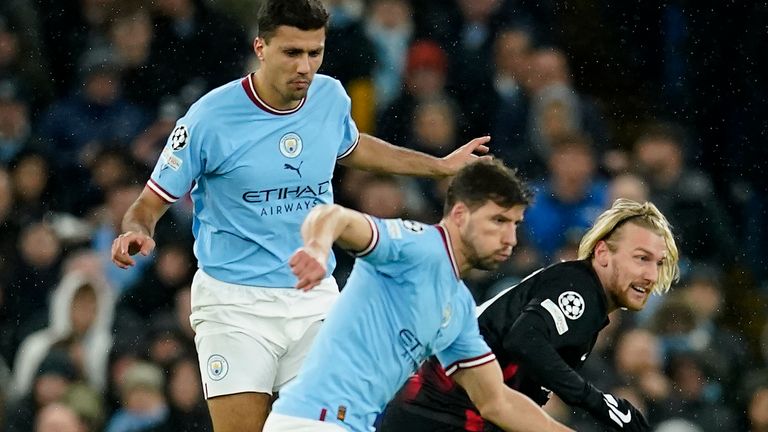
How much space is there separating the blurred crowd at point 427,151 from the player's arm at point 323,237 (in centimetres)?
392

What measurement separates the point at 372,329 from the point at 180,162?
4.16 ft

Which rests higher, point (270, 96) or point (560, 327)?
point (270, 96)

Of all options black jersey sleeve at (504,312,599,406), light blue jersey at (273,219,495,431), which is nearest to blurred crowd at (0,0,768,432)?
black jersey sleeve at (504,312,599,406)

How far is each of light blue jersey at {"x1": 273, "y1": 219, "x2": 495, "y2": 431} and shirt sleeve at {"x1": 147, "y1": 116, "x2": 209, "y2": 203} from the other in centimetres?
108

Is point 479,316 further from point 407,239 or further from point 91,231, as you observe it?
point 91,231

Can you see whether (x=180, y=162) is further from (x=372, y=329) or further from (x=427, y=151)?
(x=427, y=151)

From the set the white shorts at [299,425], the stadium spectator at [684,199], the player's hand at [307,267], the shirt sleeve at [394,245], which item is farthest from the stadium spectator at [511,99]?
the player's hand at [307,267]

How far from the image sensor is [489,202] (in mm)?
5598

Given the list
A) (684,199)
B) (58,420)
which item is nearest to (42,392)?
(58,420)

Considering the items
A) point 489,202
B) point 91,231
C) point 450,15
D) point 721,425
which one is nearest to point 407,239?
point 489,202

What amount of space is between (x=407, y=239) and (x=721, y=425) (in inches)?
177

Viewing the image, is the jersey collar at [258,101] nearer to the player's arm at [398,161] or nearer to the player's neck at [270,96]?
the player's neck at [270,96]

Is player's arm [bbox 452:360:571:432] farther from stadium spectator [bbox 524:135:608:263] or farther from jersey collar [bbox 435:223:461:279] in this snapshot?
stadium spectator [bbox 524:135:608:263]

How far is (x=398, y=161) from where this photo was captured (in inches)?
279
